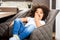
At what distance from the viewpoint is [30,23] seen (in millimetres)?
2434

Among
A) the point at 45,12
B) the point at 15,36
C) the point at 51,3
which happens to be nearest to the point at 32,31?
the point at 15,36

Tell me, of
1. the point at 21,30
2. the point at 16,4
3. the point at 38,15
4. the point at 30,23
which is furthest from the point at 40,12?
the point at 16,4

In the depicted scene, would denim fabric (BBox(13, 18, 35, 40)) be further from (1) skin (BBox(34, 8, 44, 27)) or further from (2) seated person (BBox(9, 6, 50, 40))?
(1) skin (BBox(34, 8, 44, 27))

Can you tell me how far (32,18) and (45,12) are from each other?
0.25 metres

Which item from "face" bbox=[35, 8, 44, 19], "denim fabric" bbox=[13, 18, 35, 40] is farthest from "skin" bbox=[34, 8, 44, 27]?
"denim fabric" bbox=[13, 18, 35, 40]

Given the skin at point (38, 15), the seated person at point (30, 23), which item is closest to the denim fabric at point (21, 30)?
the seated person at point (30, 23)

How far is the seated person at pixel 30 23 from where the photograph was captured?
6.41 ft

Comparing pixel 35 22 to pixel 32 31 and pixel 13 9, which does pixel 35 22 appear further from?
pixel 13 9

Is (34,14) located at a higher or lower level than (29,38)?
higher

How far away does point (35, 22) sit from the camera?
2.40 metres

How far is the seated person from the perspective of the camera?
1.95 meters

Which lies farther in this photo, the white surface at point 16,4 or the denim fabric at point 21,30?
the white surface at point 16,4

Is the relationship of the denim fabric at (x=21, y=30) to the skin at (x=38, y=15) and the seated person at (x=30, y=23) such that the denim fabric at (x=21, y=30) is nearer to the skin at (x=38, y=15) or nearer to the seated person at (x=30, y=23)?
the seated person at (x=30, y=23)

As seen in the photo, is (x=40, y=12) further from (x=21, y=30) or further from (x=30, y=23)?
(x=21, y=30)
